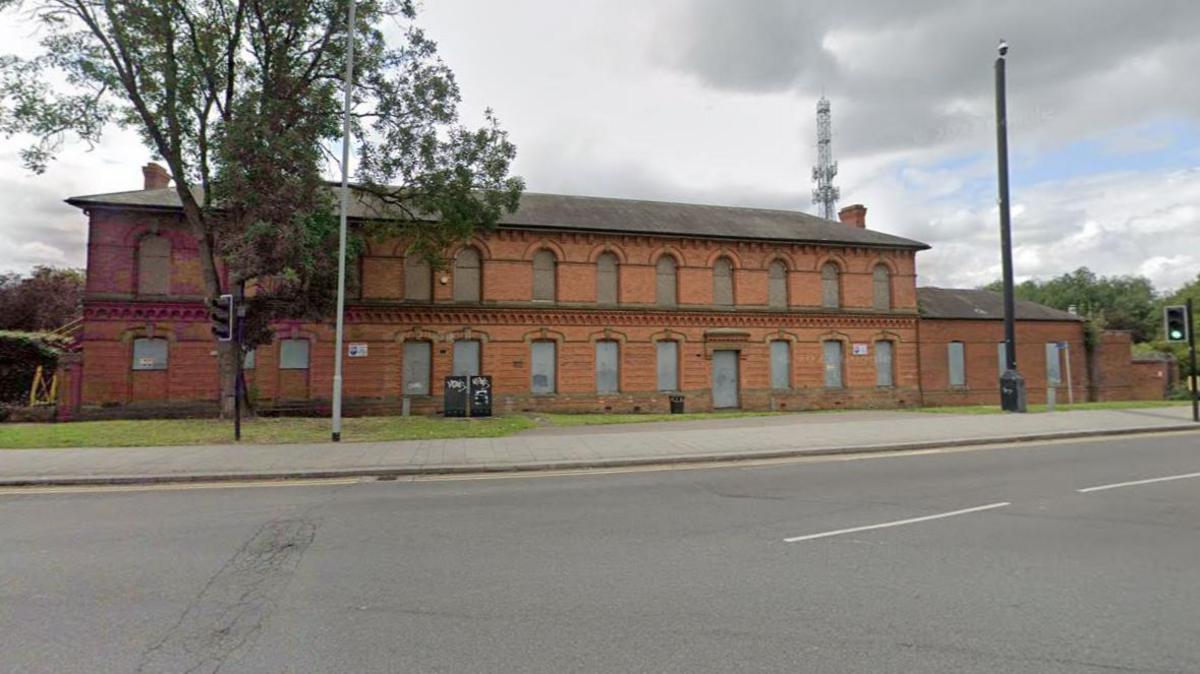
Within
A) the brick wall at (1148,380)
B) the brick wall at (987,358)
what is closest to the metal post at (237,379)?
the brick wall at (987,358)

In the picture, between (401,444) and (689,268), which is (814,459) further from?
(689,268)

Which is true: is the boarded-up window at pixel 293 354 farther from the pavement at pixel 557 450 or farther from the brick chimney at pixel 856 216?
the brick chimney at pixel 856 216

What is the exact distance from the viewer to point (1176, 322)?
56.3 ft

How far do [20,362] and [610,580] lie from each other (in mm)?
28163

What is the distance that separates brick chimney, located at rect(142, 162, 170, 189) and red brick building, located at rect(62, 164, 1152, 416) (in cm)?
8

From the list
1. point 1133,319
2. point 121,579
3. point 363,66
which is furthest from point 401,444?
point 1133,319

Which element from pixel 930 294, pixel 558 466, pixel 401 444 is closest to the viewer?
pixel 558 466

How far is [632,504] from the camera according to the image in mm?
7809

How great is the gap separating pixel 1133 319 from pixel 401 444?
82.3 metres

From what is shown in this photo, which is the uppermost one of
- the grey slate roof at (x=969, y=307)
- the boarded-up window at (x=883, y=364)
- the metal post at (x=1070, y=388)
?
the grey slate roof at (x=969, y=307)

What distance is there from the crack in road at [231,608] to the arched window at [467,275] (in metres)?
18.9

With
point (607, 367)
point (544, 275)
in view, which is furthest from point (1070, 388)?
point (544, 275)

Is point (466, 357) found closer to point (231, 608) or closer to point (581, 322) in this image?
point (581, 322)

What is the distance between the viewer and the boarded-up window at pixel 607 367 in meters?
25.8
